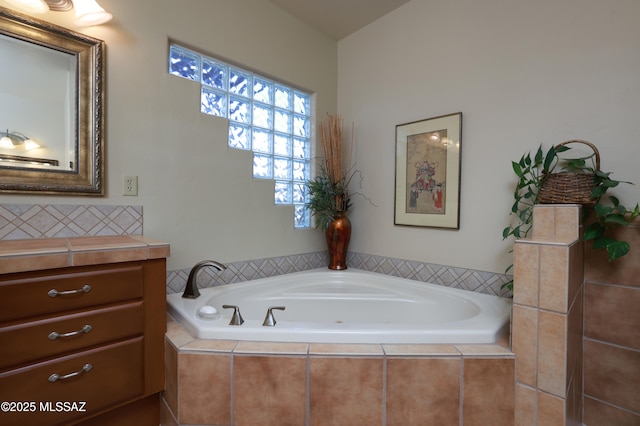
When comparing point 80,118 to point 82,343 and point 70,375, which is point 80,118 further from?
point 70,375

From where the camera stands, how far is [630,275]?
1.42 m

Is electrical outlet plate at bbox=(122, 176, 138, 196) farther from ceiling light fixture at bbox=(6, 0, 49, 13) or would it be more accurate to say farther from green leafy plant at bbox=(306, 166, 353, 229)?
green leafy plant at bbox=(306, 166, 353, 229)

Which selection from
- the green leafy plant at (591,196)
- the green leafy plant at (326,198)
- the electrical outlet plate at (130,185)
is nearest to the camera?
the green leafy plant at (591,196)

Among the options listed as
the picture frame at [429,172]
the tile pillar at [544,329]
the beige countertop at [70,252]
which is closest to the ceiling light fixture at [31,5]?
the beige countertop at [70,252]

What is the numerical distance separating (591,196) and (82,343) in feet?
7.26

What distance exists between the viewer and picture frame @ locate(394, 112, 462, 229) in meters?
2.03

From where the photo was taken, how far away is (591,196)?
1348mm

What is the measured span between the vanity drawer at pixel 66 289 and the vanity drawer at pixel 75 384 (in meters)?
0.20

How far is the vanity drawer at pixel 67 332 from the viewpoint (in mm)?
1048

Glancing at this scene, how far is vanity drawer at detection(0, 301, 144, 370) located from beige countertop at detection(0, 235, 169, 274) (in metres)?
0.20

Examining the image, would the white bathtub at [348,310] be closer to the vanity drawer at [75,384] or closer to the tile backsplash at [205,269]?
the tile backsplash at [205,269]

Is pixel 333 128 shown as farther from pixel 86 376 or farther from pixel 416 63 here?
pixel 86 376

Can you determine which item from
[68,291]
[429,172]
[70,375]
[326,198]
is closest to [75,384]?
[70,375]

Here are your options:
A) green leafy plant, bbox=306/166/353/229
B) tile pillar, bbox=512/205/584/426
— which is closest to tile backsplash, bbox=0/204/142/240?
green leafy plant, bbox=306/166/353/229
